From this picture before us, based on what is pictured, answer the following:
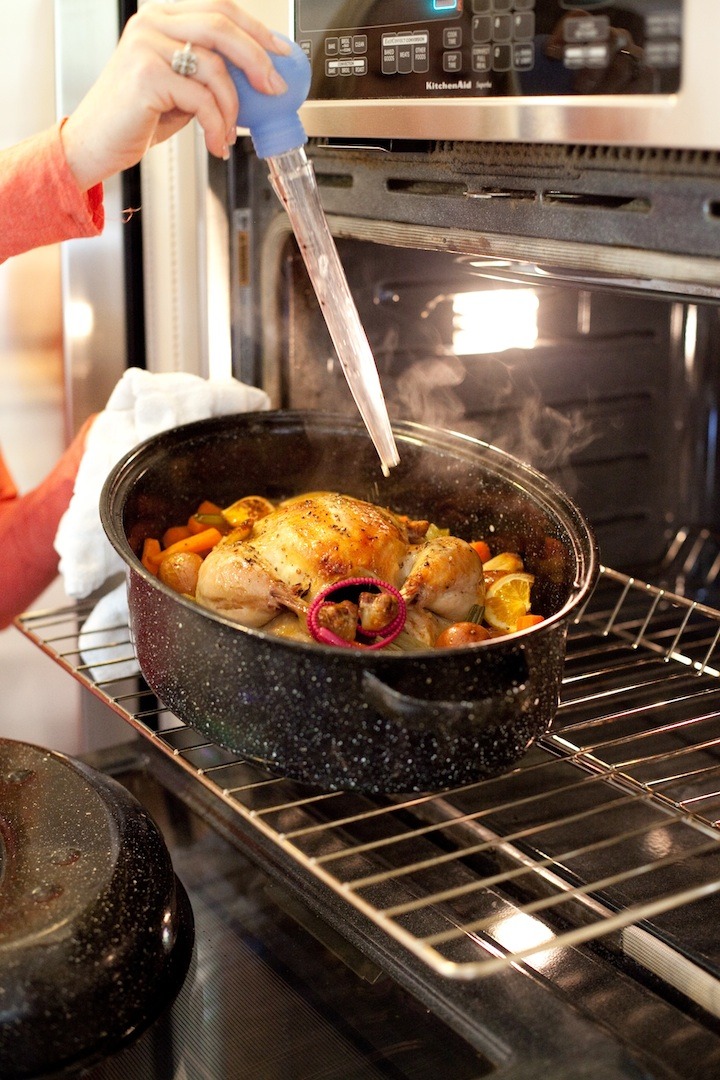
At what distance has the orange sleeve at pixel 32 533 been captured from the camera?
1.36 m

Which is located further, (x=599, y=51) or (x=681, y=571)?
(x=681, y=571)

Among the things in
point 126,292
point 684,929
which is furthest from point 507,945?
point 126,292

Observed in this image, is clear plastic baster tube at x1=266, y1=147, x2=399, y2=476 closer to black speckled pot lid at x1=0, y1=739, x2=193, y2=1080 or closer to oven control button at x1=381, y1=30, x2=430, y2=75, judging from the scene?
oven control button at x1=381, y1=30, x2=430, y2=75

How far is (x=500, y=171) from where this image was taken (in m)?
0.95

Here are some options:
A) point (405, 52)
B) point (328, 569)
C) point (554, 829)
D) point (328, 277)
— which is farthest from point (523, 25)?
point (554, 829)

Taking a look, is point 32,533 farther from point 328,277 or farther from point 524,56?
point 524,56

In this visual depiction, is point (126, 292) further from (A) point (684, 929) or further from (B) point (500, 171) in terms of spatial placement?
(A) point (684, 929)

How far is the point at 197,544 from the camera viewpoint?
1.15 metres

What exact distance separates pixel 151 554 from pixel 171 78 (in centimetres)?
46

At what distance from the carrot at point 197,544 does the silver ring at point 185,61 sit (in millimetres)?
442

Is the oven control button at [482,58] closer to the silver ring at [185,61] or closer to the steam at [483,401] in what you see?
the silver ring at [185,61]

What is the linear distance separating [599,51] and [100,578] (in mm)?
755

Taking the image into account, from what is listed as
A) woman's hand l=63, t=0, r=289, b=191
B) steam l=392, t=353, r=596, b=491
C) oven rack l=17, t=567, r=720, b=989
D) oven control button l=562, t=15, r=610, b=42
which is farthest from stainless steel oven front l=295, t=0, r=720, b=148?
oven rack l=17, t=567, r=720, b=989

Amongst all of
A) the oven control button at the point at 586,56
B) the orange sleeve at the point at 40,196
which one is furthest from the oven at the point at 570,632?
the orange sleeve at the point at 40,196
